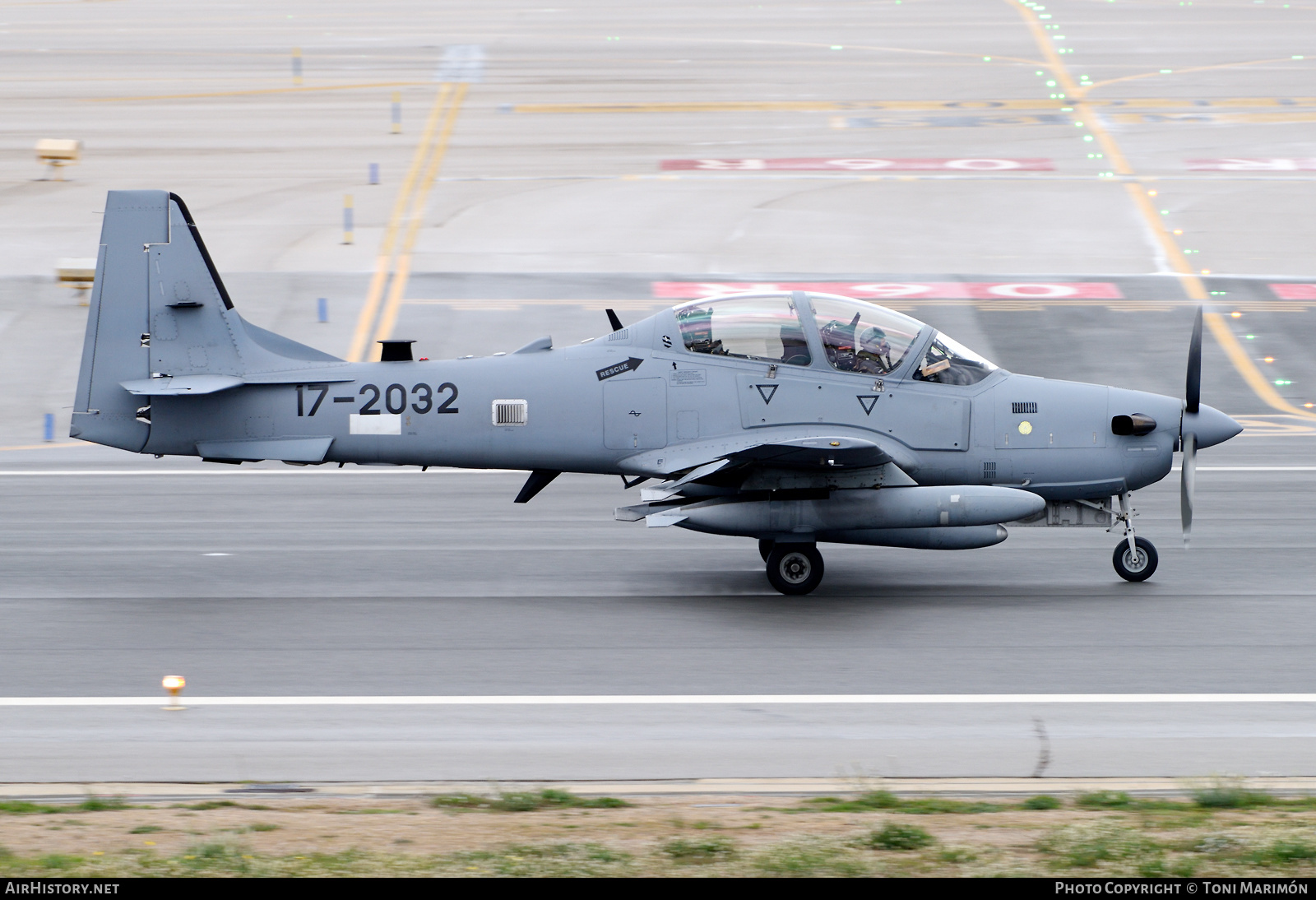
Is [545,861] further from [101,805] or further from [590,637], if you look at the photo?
[590,637]

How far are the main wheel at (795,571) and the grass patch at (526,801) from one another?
535cm

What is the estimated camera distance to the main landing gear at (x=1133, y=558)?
15023mm

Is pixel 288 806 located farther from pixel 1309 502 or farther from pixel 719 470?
pixel 1309 502

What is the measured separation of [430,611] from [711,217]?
20.5 m

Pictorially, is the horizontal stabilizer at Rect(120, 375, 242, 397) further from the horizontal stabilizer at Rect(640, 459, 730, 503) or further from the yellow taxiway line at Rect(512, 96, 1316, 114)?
the yellow taxiway line at Rect(512, 96, 1316, 114)

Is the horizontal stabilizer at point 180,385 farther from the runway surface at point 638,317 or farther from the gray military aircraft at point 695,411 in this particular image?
the runway surface at point 638,317

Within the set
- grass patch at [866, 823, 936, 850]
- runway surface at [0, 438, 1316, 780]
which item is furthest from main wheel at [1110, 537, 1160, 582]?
grass patch at [866, 823, 936, 850]

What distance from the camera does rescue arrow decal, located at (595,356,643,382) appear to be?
14.7 meters

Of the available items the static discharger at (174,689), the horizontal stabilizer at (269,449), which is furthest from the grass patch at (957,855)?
the horizontal stabilizer at (269,449)

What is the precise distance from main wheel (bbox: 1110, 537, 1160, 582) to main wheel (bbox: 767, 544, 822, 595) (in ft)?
10.3

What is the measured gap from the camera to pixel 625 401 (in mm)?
14688

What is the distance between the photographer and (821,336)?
1451 centimetres

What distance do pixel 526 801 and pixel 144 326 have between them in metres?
8.01

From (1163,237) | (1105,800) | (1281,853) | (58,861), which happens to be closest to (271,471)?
(58,861)
